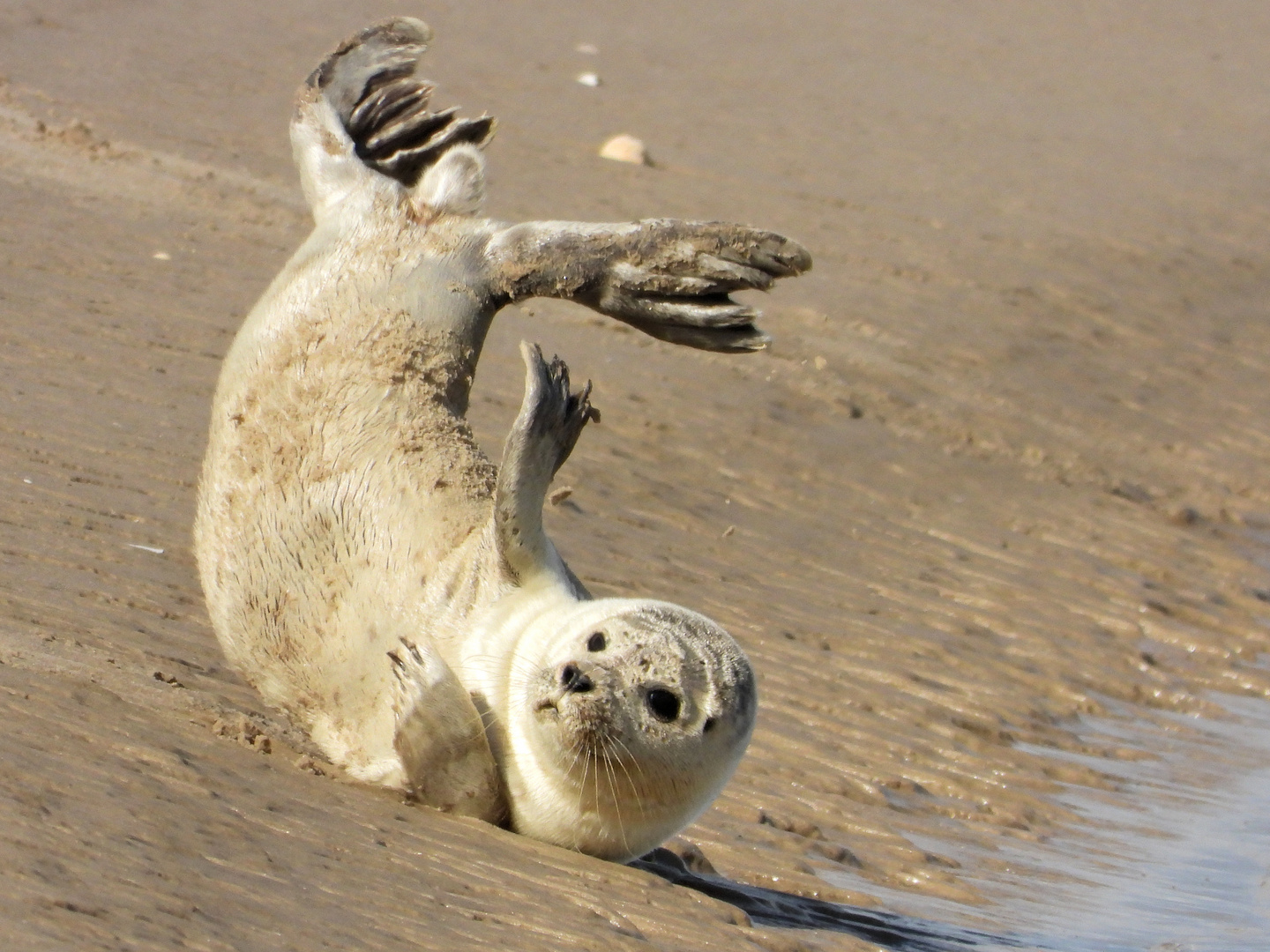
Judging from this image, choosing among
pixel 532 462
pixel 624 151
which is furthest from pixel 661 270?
pixel 624 151

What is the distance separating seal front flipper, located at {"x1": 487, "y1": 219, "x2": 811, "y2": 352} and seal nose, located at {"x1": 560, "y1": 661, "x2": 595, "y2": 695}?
4.25ft

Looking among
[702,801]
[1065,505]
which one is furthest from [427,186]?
[1065,505]

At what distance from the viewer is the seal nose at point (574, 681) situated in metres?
A: 4.03

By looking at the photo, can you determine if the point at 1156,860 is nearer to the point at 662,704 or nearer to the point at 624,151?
the point at 662,704

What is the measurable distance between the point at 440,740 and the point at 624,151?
27.9 ft

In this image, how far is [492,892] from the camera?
3785mm

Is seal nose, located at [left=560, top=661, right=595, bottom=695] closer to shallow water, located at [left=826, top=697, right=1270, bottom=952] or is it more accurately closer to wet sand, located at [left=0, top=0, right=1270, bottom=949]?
wet sand, located at [left=0, top=0, right=1270, bottom=949]

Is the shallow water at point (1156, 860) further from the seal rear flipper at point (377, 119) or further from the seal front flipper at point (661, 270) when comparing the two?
the seal rear flipper at point (377, 119)

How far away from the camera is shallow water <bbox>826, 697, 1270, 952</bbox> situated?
5.02m

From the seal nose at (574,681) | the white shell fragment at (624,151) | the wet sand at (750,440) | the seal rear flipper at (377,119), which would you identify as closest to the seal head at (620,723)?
the seal nose at (574,681)

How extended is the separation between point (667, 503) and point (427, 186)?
2666 mm

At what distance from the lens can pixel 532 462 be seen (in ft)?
14.4

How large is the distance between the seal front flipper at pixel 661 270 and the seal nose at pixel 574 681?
4.25ft

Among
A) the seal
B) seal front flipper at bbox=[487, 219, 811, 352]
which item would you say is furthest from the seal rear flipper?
seal front flipper at bbox=[487, 219, 811, 352]
